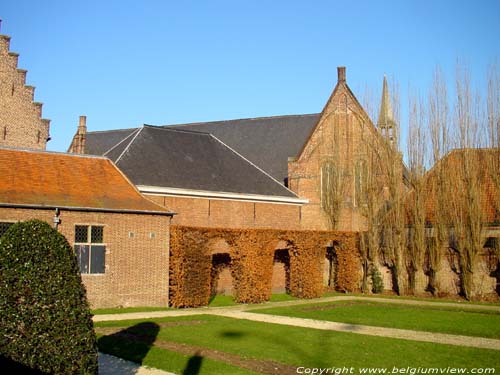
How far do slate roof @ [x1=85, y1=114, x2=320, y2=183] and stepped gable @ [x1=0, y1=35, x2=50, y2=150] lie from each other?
7.10m

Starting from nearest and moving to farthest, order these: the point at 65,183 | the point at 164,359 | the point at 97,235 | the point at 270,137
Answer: the point at 164,359 → the point at 97,235 → the point at 65,183 → the point at 270,137

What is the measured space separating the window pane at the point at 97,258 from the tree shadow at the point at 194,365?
28.2 ft

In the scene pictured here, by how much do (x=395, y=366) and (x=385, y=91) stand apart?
28826 mm

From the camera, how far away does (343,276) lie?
Result: 28.2 m

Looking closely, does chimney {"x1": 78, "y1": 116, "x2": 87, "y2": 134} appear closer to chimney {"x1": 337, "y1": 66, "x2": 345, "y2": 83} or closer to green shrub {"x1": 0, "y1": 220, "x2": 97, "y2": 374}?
chimney {"x1": 337, "y1": 66, "x2": 345, "y2": 83}

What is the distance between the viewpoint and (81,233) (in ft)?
63.3

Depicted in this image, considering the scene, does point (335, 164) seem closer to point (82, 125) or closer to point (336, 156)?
point (336, 156)

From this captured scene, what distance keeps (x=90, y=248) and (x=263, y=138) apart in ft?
61.5

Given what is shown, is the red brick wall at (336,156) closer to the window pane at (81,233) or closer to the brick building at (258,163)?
the brick building at (258,163)

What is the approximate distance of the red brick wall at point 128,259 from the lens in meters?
19.2

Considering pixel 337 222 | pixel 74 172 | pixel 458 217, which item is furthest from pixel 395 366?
pixel 337 222

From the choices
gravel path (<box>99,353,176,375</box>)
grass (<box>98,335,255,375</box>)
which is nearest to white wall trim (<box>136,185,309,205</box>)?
grass (<box>98,335,255,375</box>)

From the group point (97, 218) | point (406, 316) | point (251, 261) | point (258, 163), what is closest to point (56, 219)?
point (97, 218)

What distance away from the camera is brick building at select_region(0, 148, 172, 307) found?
18.7 metres
